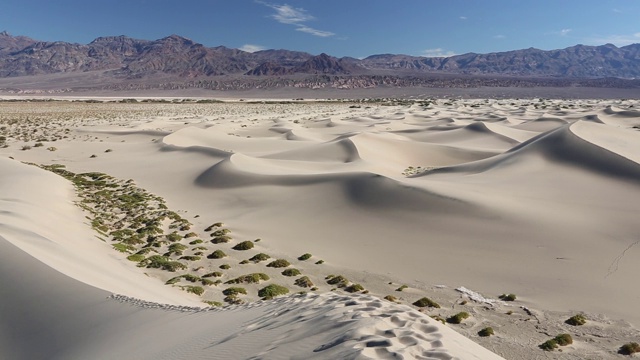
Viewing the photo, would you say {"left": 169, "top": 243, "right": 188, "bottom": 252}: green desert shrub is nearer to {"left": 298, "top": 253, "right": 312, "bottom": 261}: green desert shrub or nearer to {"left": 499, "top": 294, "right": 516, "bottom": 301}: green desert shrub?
{"left": 298, "top": 253, "right": 312, "bottom": 261}: green desert shrub

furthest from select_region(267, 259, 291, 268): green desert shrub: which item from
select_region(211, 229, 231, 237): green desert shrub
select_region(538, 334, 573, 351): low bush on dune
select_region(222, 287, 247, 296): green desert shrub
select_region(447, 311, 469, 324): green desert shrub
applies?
select_region(538, 334, 573, 351): low bush on dune

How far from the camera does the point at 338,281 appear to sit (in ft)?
45.5

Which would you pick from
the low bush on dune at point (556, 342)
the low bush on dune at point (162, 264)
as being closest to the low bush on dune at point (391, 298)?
the low bush on dune at point (556, 342)

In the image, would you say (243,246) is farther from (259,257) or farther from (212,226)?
(212,226)

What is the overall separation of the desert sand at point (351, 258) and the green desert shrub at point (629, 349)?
0.92 ft

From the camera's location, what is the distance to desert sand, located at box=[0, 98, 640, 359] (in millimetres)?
8016

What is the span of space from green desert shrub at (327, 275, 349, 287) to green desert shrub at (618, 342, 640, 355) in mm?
6927

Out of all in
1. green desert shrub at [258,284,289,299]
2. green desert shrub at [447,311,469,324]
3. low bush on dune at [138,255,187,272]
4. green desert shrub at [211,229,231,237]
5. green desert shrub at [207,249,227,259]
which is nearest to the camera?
green desert shrub at [447,311,469,324]

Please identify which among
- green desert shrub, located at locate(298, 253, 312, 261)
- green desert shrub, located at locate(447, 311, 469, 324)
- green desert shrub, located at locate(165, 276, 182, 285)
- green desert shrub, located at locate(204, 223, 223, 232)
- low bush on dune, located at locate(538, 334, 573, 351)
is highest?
low bush on dune, located at locate(538, 334, 573, 351)

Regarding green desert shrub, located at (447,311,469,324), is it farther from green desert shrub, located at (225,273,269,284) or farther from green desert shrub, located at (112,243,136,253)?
green desert shrub, located at (112,243,136,253)

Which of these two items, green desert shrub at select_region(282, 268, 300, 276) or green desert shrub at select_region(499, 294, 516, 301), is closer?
green desert shrub at select_region(499, 294, 516, 301)

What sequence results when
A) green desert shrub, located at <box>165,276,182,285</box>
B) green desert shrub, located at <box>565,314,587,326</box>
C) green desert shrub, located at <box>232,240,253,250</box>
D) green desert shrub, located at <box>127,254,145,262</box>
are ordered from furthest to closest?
green desert shrub, located at <box>232,240,253,250</box>
green desert shrub, located at <box>127,254,145,262</box>
green desert shrub, located at <box>165,276,182,285</box>
green desert shrub, located at <box>565,314,587,326</box>

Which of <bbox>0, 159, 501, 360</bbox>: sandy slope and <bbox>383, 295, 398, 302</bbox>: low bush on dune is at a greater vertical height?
<bbox>0, 159, 501, 360</bbox>: sandy slope

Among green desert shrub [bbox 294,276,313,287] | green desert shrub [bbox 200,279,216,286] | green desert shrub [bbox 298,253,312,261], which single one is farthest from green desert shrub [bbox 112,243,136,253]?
green desert shrub [bbox 294,276,313,287]
